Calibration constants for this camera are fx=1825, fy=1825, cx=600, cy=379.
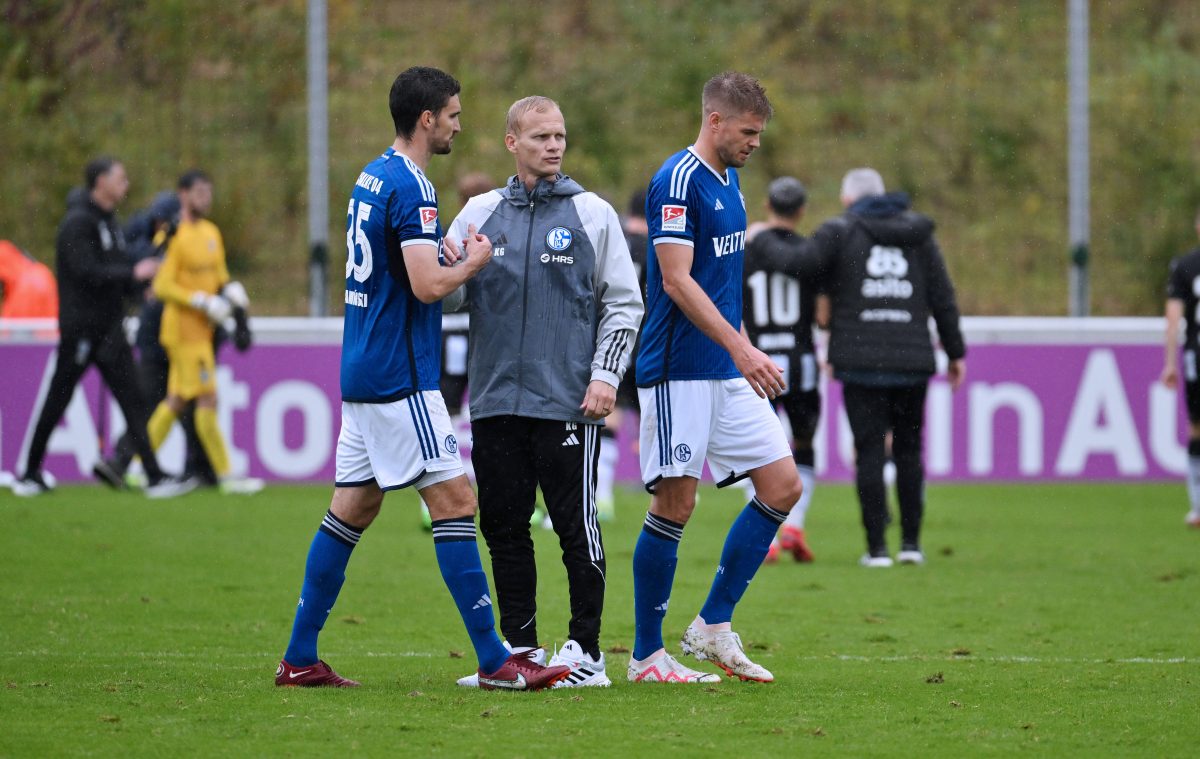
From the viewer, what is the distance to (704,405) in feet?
19.9

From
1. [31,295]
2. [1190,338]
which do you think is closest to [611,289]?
[1190,338]

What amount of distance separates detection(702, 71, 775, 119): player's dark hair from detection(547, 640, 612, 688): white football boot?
184cm

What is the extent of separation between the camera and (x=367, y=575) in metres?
9.12

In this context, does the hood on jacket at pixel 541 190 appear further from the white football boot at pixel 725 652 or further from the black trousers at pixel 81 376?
the black trousers at pixel 81 376

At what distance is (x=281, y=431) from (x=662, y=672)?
8.52m

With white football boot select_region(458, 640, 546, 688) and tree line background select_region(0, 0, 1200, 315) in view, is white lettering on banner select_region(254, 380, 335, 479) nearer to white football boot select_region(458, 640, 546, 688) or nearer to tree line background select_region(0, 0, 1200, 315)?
tree line background select_region(0, 0, 1200, 315)

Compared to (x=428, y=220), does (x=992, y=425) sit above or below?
below

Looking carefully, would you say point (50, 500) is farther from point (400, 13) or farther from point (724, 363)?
point (724, 363)

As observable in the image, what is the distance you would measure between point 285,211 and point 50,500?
18.0ft

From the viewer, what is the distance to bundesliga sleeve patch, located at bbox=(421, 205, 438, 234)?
5633 mm

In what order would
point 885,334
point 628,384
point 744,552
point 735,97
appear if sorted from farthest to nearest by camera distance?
point 628,384 → point 885,334 → point 744,552 → point 735,97

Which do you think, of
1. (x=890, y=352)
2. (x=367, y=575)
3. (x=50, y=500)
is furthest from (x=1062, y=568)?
(x=50, y=500)

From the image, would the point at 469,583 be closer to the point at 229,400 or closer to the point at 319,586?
the point at 319,586

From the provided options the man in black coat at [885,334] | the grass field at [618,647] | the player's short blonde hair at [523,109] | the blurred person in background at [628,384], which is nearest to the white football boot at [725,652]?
the grass field at [618,647]
